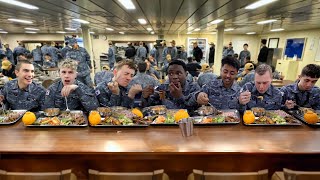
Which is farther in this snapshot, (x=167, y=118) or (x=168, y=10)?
(x=168, y=10)

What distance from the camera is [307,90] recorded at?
2.22 metres

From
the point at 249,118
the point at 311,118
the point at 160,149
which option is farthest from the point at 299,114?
the point at 160,149

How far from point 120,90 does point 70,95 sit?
52 centimetres

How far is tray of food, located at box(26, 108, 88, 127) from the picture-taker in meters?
1.54

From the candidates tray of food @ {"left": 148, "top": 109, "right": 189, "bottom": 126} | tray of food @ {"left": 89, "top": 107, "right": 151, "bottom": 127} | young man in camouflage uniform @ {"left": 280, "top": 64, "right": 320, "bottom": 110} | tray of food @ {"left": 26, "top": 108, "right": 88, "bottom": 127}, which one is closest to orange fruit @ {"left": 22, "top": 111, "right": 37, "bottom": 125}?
tray of food @ {"left": 26, "top": 108, "right": 88, "bottom": 127}

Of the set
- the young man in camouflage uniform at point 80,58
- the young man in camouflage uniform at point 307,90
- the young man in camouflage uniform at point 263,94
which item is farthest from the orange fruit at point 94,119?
the young man in camouflage uniform at point 80,58

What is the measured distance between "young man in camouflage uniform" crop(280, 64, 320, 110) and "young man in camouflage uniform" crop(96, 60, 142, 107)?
66.3 inches

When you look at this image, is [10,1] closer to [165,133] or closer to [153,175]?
[165,133]

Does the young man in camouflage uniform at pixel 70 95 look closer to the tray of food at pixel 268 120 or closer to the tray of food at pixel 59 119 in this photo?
the tray of food at pixel 59 119

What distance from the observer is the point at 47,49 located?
8461mm

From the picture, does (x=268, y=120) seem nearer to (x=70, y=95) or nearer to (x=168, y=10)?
(x=70, y=95)

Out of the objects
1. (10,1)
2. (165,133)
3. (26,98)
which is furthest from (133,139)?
(10,1)

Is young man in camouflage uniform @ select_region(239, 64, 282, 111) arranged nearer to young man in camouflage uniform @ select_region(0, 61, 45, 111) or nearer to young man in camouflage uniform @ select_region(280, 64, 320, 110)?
young man in camouflage uniform @ select_region(280, 64, 320, 110)

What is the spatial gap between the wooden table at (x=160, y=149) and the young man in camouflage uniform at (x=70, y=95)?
52 centimetres
